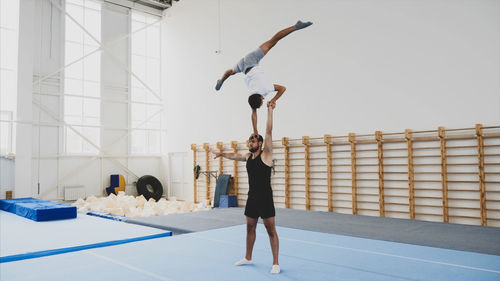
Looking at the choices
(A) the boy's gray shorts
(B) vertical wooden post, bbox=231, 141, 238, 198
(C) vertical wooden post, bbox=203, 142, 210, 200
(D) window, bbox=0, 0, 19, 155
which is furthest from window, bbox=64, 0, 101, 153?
(A) the boy's gray shorts

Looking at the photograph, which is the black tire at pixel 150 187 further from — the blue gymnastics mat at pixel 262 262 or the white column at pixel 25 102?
the blue gymnastics mat at pixel 262 262

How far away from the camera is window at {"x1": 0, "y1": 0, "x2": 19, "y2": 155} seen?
10.3 m

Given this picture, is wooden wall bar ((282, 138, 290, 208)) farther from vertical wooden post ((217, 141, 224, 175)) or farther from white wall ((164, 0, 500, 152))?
vertical wooden post ((217, 141, 224, 175))

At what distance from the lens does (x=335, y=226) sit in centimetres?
634

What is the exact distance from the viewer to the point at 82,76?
473 inches

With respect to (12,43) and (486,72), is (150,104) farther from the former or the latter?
(486,72)

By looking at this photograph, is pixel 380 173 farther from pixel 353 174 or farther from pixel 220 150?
pixel 220 150

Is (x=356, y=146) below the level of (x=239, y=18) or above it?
below

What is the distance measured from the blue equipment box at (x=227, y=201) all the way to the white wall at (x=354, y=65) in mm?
1804

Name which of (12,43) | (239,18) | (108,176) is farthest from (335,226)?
(12,43)

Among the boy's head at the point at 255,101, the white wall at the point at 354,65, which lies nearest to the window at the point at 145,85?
the white wall at the point at 354,65

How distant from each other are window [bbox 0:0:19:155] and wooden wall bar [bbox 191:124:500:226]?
774 centimetres

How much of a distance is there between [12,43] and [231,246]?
32.8 ft

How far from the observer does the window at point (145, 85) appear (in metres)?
13.2
